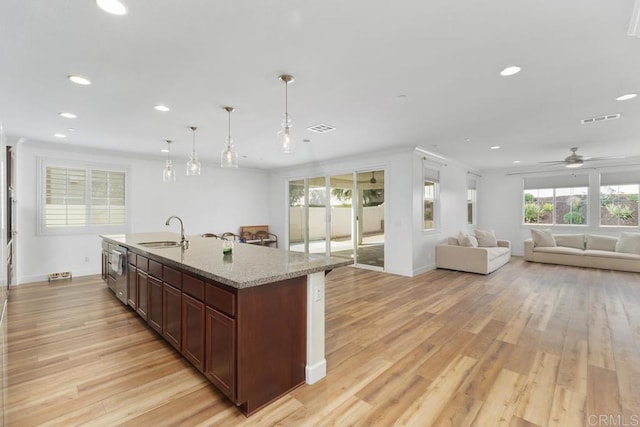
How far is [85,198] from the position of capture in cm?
595

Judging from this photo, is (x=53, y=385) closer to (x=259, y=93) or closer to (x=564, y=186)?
(x=259, y=93)

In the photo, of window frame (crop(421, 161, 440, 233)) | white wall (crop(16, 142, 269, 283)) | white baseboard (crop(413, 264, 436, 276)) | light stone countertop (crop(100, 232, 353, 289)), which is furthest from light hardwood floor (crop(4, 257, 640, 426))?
window frame (crop(421, 161, 440, 233))

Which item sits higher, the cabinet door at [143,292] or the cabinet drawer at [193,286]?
the cabinet drawer at [193,286]

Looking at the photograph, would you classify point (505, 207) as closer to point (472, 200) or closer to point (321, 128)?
point (472, 200)

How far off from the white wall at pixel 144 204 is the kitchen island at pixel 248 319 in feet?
A: 14.6

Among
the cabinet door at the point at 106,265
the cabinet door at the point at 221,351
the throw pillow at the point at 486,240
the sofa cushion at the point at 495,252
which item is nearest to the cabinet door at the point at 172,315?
the cabinet door at the point at 221,351

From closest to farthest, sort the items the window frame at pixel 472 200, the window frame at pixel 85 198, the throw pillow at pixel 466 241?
1. the window frame at pixel 85 198
2. the throw pillow at pixel 466 241
3. the window frame at pixel 472 200

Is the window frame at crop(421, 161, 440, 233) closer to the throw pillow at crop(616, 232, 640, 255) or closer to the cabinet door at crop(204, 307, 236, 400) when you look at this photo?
the throw pillow at crop(616, 232, 640, 255)

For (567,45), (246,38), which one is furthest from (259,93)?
(567,45)

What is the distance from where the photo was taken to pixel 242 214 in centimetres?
848

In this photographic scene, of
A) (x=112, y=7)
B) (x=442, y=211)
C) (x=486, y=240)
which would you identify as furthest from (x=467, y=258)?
(x=112, y=7)

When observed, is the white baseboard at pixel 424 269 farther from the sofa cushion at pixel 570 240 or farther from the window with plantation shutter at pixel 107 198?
the window with plantation shutter at pixel 107 198

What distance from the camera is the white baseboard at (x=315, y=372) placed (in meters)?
2.30

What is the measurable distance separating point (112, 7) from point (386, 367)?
10.6 ft
